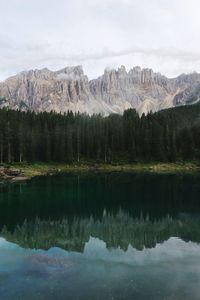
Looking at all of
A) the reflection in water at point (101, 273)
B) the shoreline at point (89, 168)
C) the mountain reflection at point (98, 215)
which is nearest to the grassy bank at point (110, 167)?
the shoreline at point (89, 168)

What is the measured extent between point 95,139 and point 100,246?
117 metres

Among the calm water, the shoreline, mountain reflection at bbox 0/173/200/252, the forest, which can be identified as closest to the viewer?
the calm water

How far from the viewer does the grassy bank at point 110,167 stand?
388 feet

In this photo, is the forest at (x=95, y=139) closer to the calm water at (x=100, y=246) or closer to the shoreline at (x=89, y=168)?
the shoreline at (x=89, y=168)

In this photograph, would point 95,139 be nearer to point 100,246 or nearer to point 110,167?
point 110,167

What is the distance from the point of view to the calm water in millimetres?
24219

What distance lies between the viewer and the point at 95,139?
151 m

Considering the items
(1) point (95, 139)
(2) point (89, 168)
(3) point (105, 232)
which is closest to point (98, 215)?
(3) point (105, 232)

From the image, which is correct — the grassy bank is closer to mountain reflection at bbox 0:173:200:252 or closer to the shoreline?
the shoreline

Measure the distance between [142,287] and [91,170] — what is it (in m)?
104

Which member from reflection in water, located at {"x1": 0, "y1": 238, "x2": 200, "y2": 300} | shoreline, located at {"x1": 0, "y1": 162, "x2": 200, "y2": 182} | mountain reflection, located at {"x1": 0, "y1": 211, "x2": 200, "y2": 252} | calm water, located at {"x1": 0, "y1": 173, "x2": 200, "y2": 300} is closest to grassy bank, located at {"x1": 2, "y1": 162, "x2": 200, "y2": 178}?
shoreline, located at {"x1": 0, "y1": 162, "x2": 200, "y2": 182}

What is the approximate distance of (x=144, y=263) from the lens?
29.9m

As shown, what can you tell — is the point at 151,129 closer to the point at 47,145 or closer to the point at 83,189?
the point at 47,145

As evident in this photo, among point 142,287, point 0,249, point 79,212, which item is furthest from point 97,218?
point 142,287
